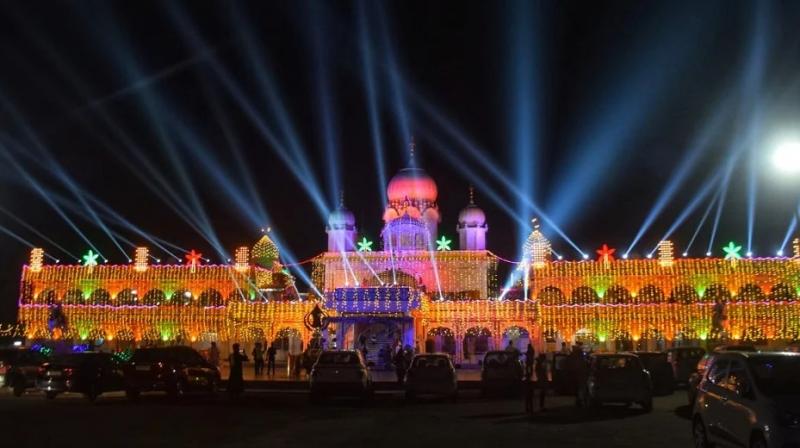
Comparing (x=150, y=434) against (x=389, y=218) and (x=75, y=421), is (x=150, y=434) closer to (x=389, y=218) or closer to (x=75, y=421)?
(x=75, y=421)

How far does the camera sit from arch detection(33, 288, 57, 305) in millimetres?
47375

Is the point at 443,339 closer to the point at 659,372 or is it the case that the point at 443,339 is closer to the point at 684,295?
the point at 684,295

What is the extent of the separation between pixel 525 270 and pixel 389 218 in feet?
37.3

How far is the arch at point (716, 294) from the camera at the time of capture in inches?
1599

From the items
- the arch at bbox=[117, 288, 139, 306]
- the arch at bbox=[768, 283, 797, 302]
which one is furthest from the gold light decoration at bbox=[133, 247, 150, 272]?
the arch at bbox=[768, 283, 797, 302]

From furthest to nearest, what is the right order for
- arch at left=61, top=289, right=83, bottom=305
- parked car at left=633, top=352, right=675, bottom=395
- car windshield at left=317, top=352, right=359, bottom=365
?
arch at left=61, top=289, right=83, bottom=305, parked car at left=633, top=352, right=675, bottom=395, car windshield at left=317, top=352, right=359, bottom=365

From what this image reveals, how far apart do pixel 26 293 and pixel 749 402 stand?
158 feet

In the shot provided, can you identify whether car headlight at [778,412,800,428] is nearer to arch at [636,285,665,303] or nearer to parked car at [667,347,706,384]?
parked car at [667,347,706,384]

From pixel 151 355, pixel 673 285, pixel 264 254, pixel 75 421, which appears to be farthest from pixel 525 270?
pixel 75 421

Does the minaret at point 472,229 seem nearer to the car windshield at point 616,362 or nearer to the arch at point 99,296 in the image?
the arch at point 99,296

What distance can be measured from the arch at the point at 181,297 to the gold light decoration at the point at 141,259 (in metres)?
2.58

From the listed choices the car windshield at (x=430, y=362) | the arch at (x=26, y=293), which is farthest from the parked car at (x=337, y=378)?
the arch at (x=26, y=293)

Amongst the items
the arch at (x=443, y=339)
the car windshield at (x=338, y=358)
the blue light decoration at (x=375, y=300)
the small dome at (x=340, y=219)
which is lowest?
the arch at (x=443, y=339)

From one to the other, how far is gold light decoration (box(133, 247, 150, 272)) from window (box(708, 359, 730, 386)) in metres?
42.0
